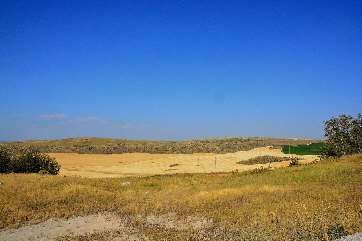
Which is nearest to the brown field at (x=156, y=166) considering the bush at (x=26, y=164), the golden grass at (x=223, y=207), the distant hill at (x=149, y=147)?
the bush at (x=26, y=164)

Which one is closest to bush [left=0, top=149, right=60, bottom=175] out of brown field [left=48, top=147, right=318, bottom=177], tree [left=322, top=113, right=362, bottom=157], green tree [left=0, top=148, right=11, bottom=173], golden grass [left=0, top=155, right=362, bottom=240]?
green tree [left=0, top=148, right=11, bottom=173]

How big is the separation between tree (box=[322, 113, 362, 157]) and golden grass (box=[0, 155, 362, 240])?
13.5 metres

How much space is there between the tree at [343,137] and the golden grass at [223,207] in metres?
13.5

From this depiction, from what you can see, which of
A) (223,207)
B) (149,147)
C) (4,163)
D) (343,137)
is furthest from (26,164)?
(149,147)

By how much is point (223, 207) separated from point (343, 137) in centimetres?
2515

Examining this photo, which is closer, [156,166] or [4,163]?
[4,163]

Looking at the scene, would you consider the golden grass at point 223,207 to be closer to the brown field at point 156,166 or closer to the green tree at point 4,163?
the green tree at point 4,163

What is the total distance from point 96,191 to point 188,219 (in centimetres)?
762

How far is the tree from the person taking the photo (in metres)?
29.7

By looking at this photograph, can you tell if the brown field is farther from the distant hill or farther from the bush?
the distant hill

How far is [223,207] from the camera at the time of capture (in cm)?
1194

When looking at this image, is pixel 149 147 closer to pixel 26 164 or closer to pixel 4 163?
pixel 26 164

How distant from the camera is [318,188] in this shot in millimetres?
14609

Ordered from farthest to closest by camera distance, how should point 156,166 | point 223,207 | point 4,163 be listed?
1. point 156,166
2. point 4,163
3. point 223,207
